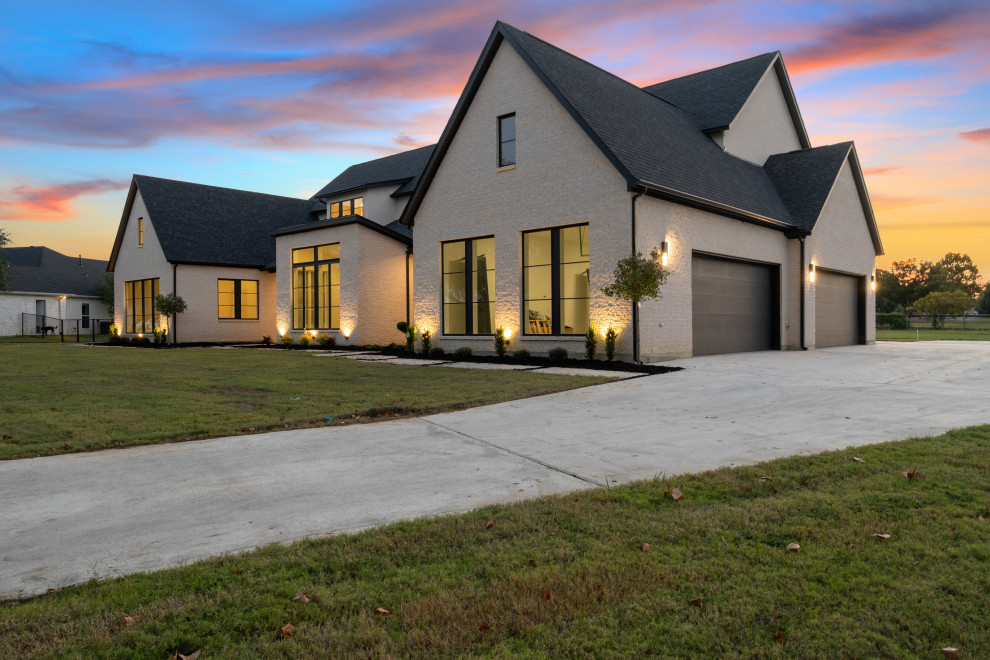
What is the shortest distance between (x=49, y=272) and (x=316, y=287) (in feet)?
106

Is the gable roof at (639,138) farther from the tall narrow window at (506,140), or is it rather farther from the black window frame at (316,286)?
the black window frame at (316,286)

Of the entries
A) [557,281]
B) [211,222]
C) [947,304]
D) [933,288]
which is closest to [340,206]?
[211,222]

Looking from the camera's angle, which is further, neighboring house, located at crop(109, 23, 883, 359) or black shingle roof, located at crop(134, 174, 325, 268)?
black shingle roof, located at crop(134, 174, 325, 268)

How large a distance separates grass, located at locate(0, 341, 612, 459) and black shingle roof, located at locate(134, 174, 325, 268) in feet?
41.3

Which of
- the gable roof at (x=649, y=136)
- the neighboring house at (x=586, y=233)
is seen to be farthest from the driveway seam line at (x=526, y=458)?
the gable roof at (x=649, y=136)

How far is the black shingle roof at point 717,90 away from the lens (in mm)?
20109

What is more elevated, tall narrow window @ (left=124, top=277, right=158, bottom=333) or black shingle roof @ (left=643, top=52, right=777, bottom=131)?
black shingle roof @ (left=643, top=52, right=777, bottom=131)

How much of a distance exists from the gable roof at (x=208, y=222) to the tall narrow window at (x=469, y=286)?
514 inches

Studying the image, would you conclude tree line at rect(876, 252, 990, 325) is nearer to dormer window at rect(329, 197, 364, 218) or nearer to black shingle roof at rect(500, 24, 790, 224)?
black shingle roof at rect(500, 24, 790, 224)

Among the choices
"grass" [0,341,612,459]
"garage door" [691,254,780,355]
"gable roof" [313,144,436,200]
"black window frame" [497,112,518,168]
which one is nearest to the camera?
"grass" [0,341,612,459]

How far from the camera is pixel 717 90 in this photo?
21.4m

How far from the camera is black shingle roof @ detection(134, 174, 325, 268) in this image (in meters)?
26.4

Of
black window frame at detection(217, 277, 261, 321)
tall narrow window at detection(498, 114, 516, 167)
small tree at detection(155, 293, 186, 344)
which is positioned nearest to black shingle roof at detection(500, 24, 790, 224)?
tall narrow window at detection(498, 114, 516, 167)

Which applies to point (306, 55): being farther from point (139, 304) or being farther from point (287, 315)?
point (139, 304)
